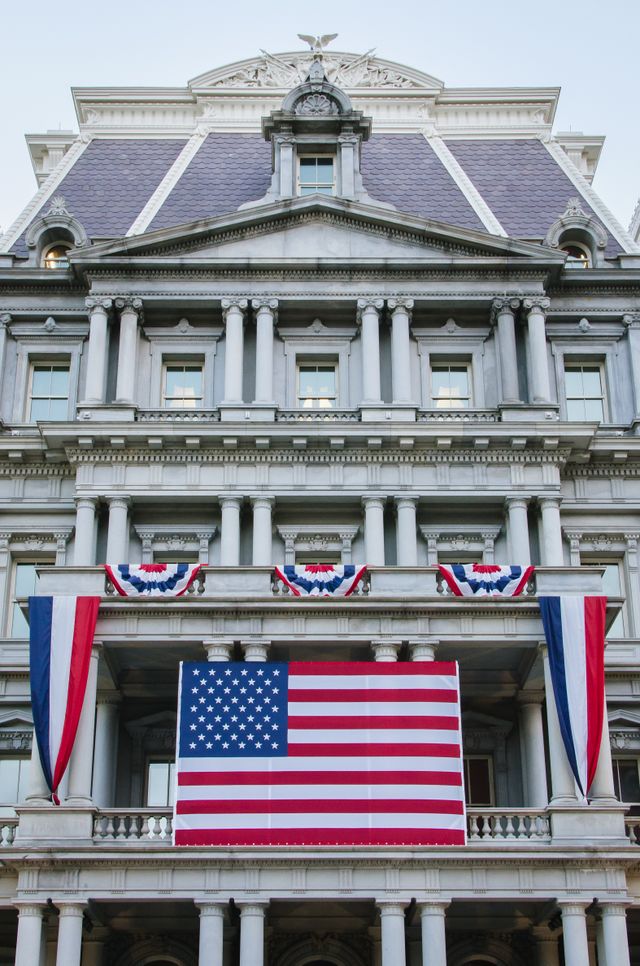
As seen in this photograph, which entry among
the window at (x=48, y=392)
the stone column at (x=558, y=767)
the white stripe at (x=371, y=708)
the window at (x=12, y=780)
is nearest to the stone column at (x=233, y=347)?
the window at (x=48, y=392)

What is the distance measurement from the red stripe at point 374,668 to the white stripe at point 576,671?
2456 mm

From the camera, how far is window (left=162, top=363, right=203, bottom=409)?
132 feet

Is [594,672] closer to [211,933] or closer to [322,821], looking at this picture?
[322,821]

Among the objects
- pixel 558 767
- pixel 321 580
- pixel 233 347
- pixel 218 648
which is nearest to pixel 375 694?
pixel 321 580

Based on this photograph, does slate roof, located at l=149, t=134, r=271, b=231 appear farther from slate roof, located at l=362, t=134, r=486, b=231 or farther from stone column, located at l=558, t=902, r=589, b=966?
stone column, located at l=558, t=902, r=589, b=966

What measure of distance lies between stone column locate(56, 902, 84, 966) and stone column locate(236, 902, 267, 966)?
3.21 metres

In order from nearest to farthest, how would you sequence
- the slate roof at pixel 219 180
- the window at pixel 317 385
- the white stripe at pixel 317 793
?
the white stripe at pixel 317 793 → the window at pixel 317 385 → the slate roof at pixel 219 180

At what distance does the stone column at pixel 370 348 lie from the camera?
3922cm

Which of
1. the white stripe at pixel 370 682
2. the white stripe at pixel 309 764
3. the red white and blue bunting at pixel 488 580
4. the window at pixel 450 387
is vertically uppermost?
the window at pixel 450 387

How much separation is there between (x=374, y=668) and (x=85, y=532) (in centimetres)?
933

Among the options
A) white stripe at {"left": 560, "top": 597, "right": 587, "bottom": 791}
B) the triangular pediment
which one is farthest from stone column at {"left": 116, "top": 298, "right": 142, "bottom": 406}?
white stripe at {"left": 560, "top": 597, "right": 587, "bottom": 791}

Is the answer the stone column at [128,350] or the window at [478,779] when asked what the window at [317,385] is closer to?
the stone column at [128,350]

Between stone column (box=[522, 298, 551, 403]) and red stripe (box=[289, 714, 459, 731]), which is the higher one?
stone column (box=[522, 298, 551, 403])

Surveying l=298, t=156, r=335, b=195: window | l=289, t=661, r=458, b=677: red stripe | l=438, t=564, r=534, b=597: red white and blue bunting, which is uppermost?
l=298, t=156, r=335, b=195: window
